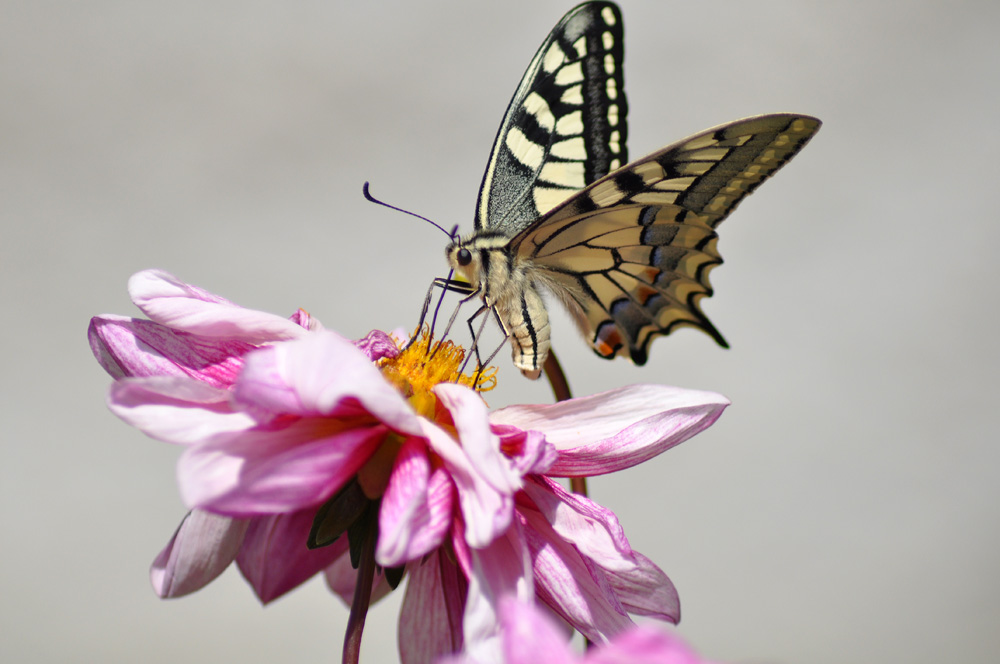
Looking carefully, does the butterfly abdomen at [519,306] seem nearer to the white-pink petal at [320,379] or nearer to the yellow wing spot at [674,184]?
the yellow wing spot at [674,184]

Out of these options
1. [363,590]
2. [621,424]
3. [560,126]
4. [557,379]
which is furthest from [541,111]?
[363,590]

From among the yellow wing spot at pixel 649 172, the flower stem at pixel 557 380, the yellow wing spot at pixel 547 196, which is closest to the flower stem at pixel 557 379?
the flower stem at pixel 557 380

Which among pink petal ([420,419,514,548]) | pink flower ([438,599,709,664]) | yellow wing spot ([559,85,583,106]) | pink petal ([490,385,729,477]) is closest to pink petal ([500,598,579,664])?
pink flower ([438,599,709,664])

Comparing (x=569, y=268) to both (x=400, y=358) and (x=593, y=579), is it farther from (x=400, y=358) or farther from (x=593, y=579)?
(x=593, y=579)

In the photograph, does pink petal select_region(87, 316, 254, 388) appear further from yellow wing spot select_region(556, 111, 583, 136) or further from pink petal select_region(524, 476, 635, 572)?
yellow wing spot select_region(556, 111, 583, 136)

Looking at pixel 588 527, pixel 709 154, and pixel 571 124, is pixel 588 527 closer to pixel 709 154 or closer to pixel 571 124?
pixel 709 154

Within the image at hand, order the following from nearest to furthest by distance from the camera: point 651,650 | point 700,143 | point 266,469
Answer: point 651,650 < point 266,469 < point 700,143
